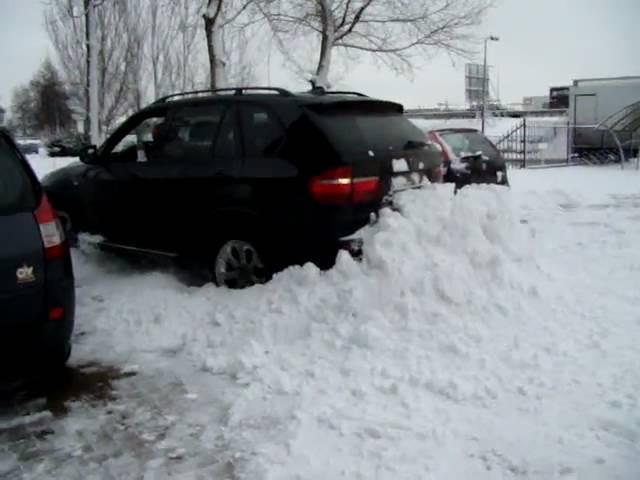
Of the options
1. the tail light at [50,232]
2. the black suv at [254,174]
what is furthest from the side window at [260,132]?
the tail light at [50,232]

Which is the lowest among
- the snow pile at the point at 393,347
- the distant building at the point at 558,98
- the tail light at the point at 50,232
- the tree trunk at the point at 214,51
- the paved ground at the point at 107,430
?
the paved ground at the point at 107,430

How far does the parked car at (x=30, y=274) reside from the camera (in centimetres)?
373

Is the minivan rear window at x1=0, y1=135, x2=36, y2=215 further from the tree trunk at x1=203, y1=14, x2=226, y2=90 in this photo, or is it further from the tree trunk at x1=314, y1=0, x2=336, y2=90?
the tree trunk at x1=314, y1=0, x2=336, y2=90

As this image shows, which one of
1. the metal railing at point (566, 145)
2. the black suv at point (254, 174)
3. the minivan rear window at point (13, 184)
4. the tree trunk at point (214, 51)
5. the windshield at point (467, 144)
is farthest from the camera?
the metal railing at point (566, 145)

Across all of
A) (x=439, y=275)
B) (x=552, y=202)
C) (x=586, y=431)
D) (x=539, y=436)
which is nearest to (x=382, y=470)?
(x=539, y=436)

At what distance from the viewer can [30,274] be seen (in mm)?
3799

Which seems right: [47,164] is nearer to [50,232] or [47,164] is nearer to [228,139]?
[228,139]

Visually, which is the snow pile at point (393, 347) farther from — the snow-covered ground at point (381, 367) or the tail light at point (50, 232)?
the tail light at point (50, 232)

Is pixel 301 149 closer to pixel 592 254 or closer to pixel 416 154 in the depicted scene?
pixel 416 154

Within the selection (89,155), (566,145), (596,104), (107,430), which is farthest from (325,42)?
(107,430)

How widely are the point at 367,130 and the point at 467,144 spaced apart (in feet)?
19.6

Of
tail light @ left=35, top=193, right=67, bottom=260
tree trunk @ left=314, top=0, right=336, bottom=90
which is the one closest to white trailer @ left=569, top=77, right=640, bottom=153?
tree trunk @ left=314, top=0, right=336, bottom=90

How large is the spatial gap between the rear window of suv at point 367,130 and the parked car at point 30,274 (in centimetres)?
225

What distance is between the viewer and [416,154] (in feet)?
19.7
